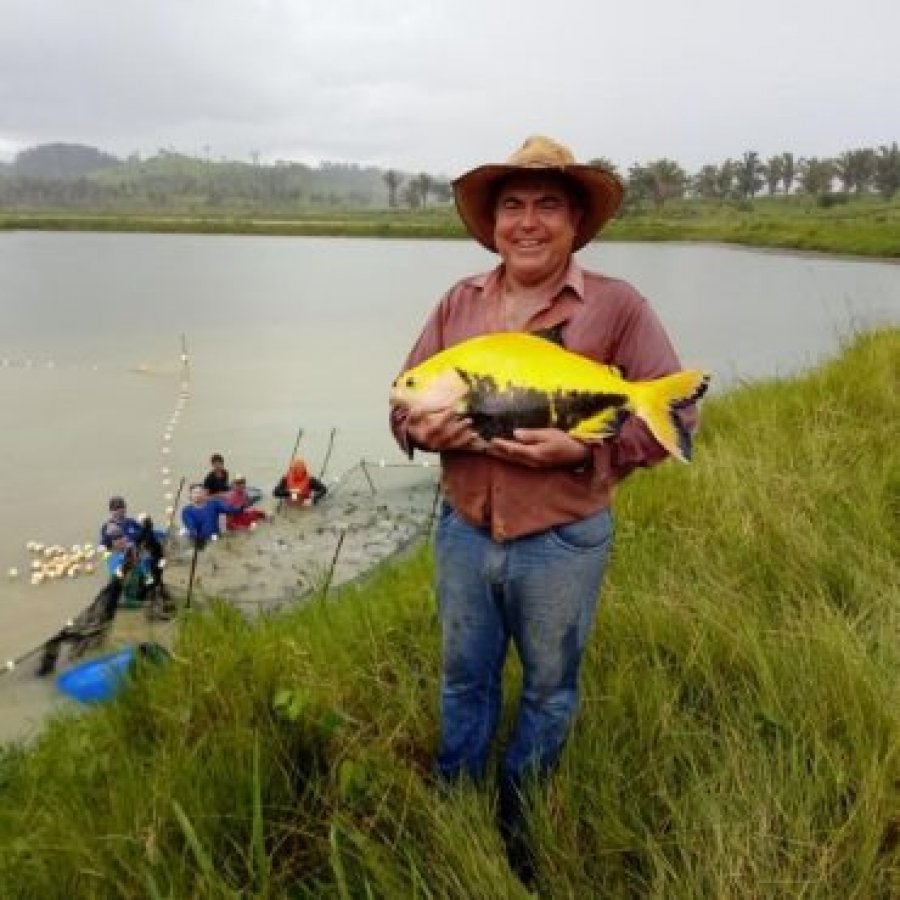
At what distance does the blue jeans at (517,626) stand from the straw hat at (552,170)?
721mm

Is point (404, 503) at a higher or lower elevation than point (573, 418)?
lower

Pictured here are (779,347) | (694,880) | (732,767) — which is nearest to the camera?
(694,880)

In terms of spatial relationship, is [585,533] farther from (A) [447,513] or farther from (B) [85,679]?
(B) [85,679]

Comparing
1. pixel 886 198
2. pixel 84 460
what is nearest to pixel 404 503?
pixel 84 460

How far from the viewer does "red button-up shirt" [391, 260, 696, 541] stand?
6.58ft

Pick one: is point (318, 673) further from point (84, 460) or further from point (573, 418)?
point (84, 460)

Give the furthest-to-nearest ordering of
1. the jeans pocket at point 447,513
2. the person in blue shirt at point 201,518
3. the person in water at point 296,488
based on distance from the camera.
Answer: the person in water at point 296,488 < the person in blue shirt at point 201,518 < the jeans pocket at point 447,513

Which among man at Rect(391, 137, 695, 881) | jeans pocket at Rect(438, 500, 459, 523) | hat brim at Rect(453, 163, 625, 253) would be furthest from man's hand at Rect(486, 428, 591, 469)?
hat brim at Rect(453, 163, 625, 253)

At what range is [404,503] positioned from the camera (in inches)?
407

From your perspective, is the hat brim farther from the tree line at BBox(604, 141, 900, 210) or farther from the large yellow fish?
the tree line at BBox(604, 141, 900, 210)

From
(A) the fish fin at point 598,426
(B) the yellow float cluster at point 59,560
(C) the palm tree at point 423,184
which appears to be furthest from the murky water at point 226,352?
(C) the palm tree at point 423,184

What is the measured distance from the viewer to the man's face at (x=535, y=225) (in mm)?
2031

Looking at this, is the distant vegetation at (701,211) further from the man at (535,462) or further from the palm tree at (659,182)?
the man at (535,462)

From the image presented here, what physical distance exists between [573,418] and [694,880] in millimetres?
972
